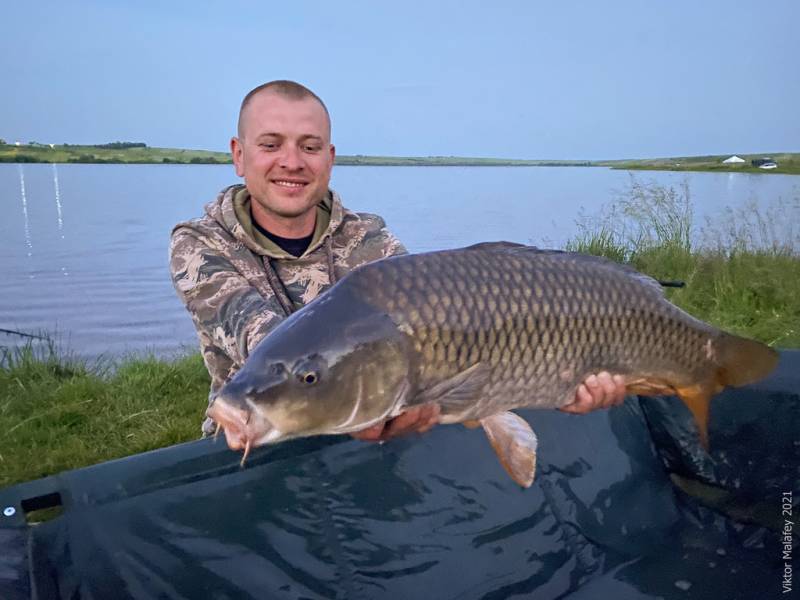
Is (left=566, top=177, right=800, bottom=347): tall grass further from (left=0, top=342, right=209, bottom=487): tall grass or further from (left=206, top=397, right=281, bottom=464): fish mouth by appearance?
(left=206, top=397, right=281, bottom=464): fish mouth

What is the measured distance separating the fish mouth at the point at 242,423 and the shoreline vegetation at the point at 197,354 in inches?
62.5

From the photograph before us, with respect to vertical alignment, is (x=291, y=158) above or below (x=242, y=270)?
above

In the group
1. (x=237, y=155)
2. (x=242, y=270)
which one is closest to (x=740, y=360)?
(x=242, y=270)

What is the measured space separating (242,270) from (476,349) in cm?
82

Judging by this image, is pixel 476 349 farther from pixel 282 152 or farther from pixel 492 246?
pixel 282 152

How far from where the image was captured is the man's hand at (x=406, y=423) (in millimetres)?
1265

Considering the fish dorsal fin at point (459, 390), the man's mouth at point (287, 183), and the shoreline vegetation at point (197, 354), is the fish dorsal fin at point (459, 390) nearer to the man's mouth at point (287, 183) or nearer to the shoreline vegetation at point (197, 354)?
the man's mouth at point (287, 183)

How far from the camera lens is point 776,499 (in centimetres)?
201

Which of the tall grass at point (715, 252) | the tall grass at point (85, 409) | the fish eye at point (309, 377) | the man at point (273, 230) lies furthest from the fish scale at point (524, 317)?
the tall grass at point (715, 252)

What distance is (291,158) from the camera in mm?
1969

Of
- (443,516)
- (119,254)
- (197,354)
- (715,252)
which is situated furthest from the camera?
(119,254)

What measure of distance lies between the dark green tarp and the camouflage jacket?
→ 0.97 feet

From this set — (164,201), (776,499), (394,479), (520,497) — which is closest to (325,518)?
(394,479)

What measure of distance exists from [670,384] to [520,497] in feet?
2.02
